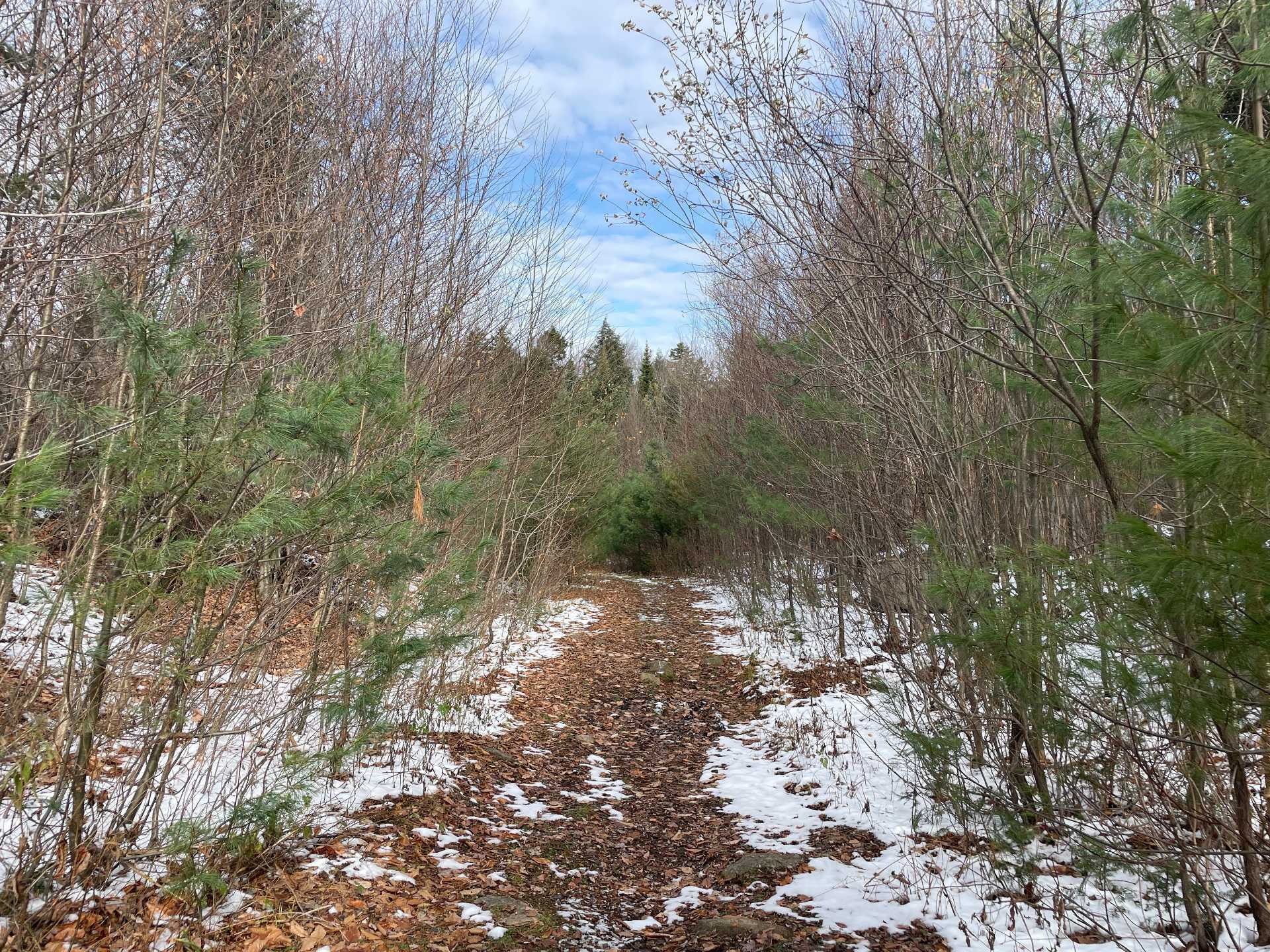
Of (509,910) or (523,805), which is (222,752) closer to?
(509,910)

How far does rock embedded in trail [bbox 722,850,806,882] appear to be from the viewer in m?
4.46

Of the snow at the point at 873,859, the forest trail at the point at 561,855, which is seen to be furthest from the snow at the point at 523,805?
the snow at the point at 873,859

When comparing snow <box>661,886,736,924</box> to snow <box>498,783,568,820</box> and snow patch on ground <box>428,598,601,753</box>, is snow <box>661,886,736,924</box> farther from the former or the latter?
snow patch on ground <box>428,598,601,753</box>

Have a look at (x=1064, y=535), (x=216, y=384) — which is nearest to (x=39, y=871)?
(x=216, y=384)

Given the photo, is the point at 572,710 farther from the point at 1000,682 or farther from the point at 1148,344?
the point at 1148,344

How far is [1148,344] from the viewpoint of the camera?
8.78 ft

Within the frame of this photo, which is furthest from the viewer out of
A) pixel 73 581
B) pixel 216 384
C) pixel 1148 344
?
pixel 216 384

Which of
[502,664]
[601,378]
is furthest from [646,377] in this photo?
[502,664]

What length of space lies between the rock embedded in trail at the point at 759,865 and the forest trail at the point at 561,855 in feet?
0.06

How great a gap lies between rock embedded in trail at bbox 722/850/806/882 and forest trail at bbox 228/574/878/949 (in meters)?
0.02

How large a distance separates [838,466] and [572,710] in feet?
12.1

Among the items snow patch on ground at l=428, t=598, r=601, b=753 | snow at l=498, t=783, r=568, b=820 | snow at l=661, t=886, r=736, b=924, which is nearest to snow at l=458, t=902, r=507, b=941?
snow at l=661, t=886, r=736, b=924

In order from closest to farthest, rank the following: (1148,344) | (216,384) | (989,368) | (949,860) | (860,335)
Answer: (1148,344) → (216,384) → (949,860) → (989,368) → (860,335)

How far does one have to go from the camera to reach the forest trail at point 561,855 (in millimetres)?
3611
